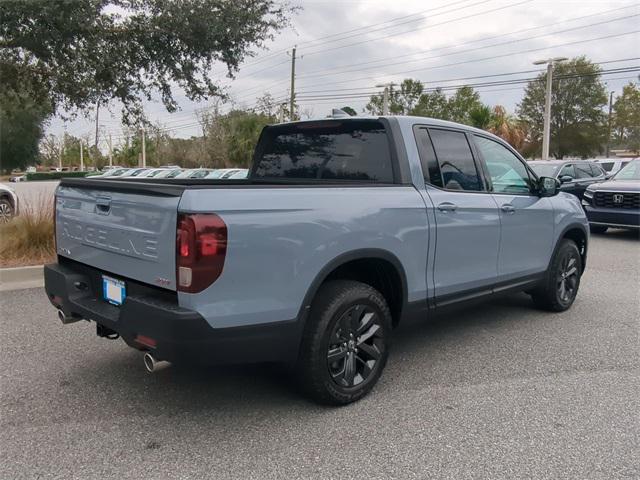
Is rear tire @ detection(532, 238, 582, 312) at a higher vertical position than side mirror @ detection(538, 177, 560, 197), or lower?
lower

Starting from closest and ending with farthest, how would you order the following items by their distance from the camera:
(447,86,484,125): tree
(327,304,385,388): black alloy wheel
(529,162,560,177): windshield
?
(327,304,385,388): black alloy wheel → (529,162,560,177): windshield → (447,86,484,125): tree

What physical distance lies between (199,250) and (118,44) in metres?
8.14

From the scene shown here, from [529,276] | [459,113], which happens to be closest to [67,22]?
[529,276]

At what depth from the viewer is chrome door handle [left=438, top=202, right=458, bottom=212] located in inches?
157

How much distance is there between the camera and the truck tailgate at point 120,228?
282cm

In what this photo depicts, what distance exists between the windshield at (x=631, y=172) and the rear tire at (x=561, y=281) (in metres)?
7.99

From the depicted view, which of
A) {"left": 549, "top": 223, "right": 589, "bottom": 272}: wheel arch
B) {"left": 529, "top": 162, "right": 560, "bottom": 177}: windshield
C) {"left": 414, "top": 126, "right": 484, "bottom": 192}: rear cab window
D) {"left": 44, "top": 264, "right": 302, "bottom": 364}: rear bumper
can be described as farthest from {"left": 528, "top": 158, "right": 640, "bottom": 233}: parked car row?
{"left": 44, "top": 264, "right": 302, "bottom": 364}: rear bumper

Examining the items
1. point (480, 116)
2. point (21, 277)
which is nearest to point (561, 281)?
point (21, 277)

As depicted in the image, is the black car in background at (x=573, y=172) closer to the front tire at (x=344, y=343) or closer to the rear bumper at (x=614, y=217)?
the rear bumper at (x=614, y=217)

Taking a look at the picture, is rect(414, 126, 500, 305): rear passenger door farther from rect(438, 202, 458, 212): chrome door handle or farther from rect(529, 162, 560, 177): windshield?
rect(529, 162, 560, 177): windshield

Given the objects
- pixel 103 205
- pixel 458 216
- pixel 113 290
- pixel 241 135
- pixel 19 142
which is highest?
pixel 241 135

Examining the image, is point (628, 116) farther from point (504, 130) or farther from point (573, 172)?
point (573, 172)

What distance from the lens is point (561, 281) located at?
571cm

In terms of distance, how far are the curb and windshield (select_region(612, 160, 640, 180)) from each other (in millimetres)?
12337
